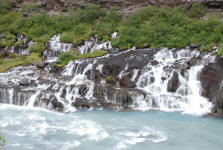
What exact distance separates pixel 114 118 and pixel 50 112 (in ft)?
12.0

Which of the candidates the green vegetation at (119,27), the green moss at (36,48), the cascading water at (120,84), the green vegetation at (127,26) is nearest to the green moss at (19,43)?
the green vegetation at (119,27)

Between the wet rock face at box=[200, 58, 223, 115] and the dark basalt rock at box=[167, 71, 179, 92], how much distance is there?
5.06ft

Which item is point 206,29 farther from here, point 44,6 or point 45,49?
point 44,6

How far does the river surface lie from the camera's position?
32.1 feet

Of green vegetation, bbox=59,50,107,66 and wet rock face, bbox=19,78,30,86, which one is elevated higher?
green vegetation, bbox=59,50,107,66

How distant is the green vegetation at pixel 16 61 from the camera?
20223mm

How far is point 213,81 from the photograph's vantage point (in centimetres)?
1490

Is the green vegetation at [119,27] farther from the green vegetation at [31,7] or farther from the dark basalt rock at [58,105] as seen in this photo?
the dark basalt rock at [58,105]

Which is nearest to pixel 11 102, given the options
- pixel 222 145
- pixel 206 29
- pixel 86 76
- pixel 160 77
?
pixel 86 76

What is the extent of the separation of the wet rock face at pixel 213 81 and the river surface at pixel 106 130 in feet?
5.84

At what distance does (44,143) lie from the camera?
985 centimetres

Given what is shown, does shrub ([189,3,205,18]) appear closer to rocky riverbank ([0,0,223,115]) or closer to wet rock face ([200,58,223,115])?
rocky riverbank ([0,0,223,115])


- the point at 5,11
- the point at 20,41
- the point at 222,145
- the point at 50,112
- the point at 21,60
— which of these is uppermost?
the point at 5,11

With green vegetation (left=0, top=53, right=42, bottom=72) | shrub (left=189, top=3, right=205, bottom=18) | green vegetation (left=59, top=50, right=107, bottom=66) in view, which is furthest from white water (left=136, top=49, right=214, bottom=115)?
green vegetation (left=0, top=53, right=42, bottom=72)
